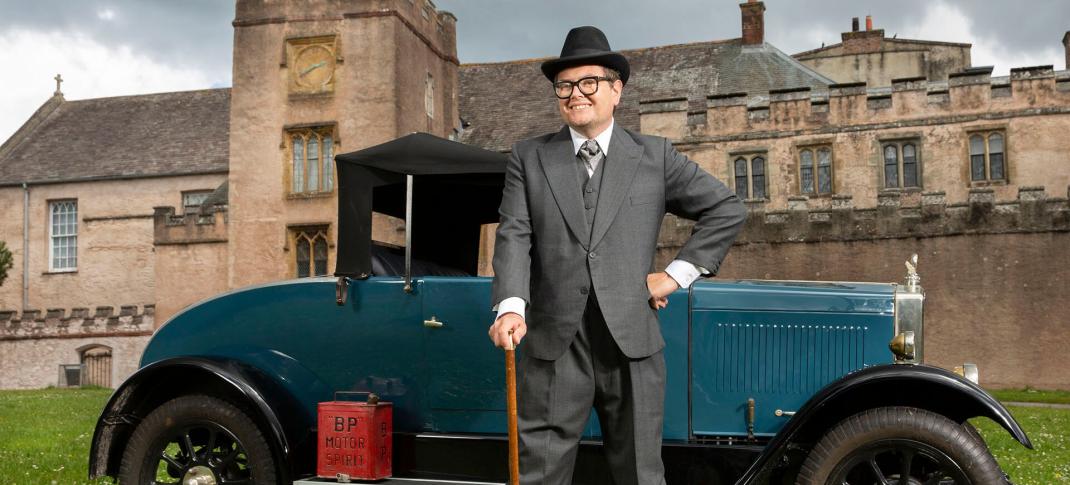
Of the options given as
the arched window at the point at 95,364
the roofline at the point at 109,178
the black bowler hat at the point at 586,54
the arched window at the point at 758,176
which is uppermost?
the roofline at the point at 109,178

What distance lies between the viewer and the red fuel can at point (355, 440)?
17.1ft

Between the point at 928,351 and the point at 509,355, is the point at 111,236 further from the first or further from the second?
the point at 509,355

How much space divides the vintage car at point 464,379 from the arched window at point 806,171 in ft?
74.0

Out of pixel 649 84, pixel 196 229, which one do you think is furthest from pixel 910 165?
pixel 196 229

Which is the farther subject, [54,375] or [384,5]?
[54,375]

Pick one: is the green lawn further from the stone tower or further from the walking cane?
the stone tower

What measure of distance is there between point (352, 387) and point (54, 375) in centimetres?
3163

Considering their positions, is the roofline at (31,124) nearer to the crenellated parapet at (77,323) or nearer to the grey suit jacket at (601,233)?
the crenellated parapet at (77,323)

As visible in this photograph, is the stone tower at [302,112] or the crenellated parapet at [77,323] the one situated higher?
the stone tower at [302,112]

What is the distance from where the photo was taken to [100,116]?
133ft

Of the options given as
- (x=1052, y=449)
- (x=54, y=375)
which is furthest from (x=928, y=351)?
(x=54, y=375)

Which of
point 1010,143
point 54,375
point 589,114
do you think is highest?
point 1010,143

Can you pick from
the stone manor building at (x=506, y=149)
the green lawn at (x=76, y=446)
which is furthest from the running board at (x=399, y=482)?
the stone manor building at (x=506, y=149)

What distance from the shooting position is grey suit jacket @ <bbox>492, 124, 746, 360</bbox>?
3.67 m
